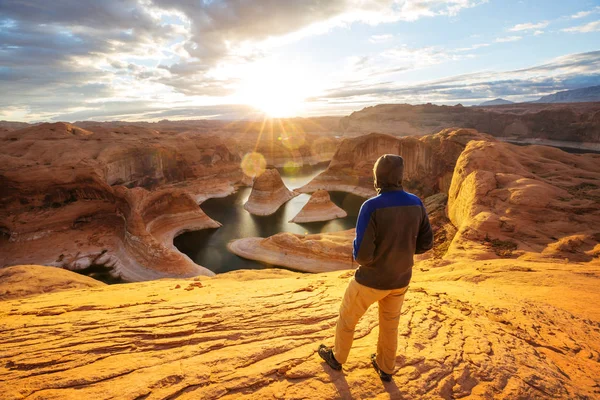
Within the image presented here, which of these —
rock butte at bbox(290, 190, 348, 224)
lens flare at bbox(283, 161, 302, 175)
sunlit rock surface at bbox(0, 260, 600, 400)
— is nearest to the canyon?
sunlit rock surface at bbox(0, 260, 600, 400)

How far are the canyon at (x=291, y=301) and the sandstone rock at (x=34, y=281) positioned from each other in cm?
6

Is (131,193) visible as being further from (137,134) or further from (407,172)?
(407,172)

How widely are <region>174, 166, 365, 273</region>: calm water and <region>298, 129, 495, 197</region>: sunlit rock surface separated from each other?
2780 millimetres

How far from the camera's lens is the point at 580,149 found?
56.8m

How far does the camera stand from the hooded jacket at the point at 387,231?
104 inches

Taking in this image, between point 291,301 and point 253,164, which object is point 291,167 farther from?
point 291,301

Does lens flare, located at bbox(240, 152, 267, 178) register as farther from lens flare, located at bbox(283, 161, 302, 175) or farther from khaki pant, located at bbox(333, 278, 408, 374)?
khaki pant, located at bbox(333, 278, 408, 374)

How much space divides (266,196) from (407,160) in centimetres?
1769

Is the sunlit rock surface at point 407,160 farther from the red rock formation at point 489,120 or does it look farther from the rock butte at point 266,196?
the red rock formation at point 489,120

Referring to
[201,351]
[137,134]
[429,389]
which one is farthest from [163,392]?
[137,134]

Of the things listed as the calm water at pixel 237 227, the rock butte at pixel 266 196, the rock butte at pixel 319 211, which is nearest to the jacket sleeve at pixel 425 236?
the calm water at pixel 237 227

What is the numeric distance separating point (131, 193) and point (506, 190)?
23.3 meters

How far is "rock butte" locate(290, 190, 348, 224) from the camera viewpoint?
95.0 ft

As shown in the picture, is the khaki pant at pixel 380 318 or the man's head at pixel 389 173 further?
the khaki pant at pixel 380 318
